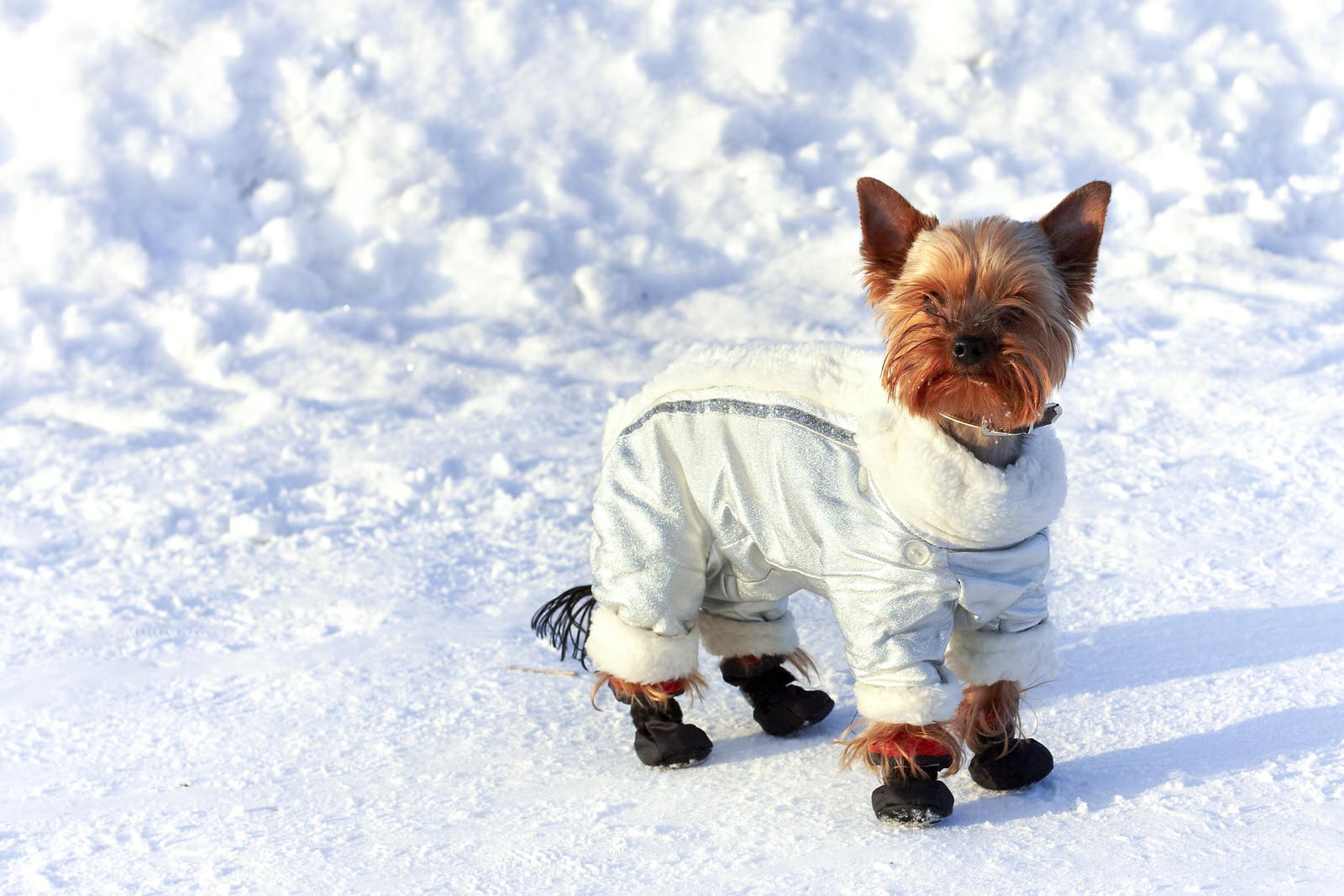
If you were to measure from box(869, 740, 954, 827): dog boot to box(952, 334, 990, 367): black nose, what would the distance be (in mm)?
657

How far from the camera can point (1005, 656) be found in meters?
2.31

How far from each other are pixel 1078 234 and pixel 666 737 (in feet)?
3.87

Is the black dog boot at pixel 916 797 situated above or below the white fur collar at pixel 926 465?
below

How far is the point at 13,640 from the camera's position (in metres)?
3.14

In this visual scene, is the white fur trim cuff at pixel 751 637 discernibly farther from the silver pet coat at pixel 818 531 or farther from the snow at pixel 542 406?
the snow at pixel 542 406

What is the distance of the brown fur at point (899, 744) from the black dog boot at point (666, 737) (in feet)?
1.25

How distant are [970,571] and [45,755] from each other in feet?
5.93

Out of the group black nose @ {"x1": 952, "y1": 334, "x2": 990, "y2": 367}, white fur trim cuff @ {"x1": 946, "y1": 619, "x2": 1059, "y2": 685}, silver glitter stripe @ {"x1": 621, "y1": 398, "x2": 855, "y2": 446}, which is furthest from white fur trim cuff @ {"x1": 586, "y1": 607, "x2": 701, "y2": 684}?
black nose @ {"x1": 952, "y1": 334, "x2": 990, "y2": 367}

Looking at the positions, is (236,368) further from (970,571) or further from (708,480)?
(970,571)

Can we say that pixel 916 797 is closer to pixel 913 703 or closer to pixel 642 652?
pixel 913 703

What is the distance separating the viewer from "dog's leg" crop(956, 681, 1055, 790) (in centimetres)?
235

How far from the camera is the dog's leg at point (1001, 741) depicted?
2350 mm

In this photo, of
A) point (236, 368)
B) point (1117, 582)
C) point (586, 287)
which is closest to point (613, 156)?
point (586, 287)

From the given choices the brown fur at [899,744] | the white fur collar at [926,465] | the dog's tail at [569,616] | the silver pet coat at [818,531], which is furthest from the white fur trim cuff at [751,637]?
the white fur collar at [926,465]
